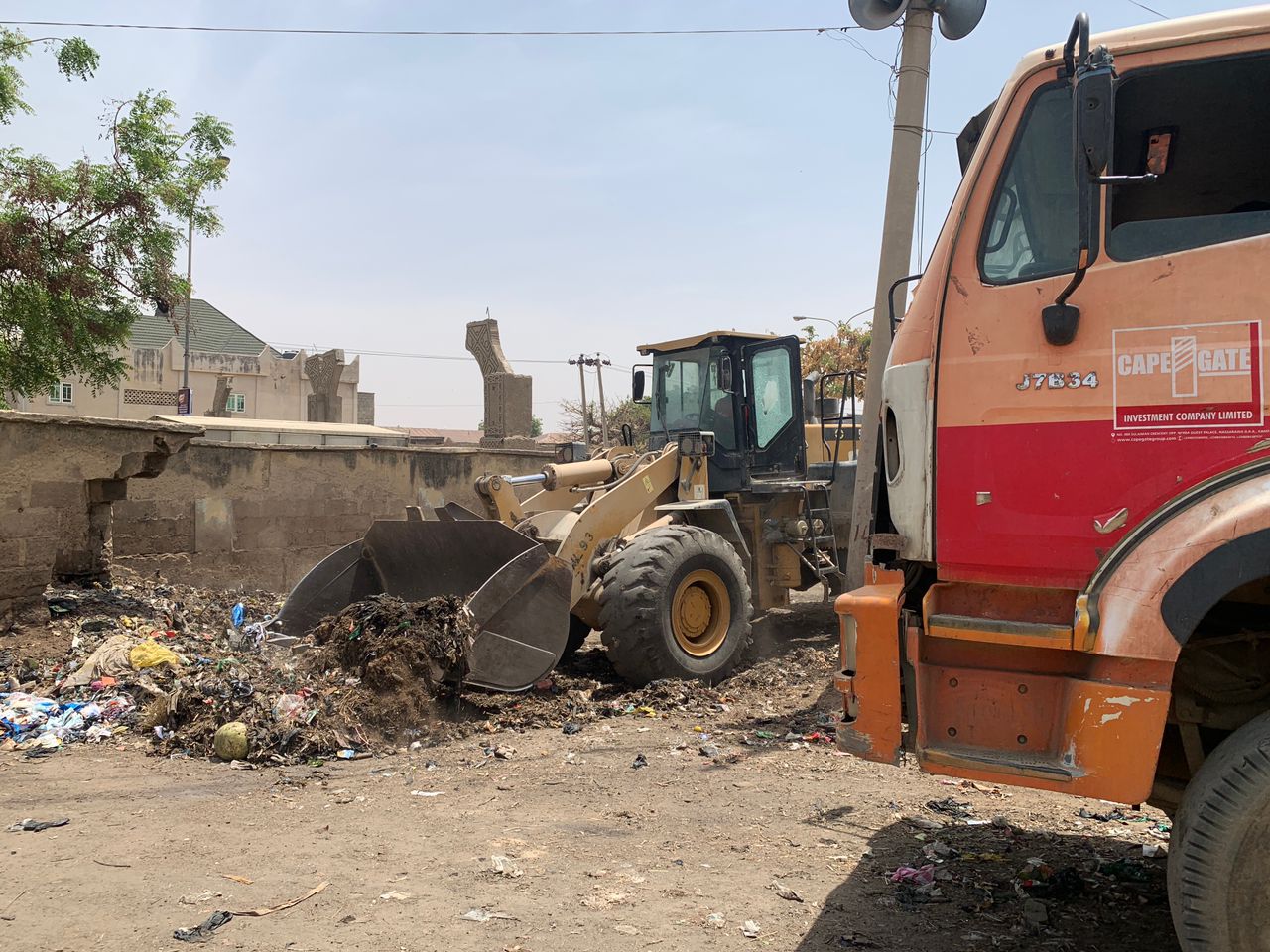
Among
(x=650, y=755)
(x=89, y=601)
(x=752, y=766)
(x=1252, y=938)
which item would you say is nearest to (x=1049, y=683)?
(x=1252, y=938)

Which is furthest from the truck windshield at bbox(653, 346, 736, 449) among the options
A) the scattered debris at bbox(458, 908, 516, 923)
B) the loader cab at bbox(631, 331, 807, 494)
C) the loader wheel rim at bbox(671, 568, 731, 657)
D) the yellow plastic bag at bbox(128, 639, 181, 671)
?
the scattered debris at bbox(458, 908, 516, 923)

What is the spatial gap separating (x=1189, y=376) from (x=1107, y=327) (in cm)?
25

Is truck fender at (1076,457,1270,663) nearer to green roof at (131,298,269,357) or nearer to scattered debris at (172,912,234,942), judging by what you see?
scattered debris at (172,912,234,942)

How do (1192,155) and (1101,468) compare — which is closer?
(1101,468)

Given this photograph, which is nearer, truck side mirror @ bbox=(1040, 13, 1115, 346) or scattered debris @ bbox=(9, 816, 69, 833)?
truck side mirror @ bbox=(1040, 13, 1115, 346)

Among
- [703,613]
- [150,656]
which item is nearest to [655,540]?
[703,613]

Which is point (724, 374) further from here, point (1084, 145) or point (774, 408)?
point (1084, 145)

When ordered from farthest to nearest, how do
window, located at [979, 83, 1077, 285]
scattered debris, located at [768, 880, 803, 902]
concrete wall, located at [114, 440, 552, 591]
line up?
concrete wall, located at [114, 440, 552, 591], scattered debris, located at [768, 880, 803, 902], window, located at [979, 83, 1077, 285]

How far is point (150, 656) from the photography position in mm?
6930

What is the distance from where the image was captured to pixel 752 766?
5555mm

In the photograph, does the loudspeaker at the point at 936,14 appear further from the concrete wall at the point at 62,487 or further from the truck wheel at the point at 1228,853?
the concrete wall at the point at 62,487

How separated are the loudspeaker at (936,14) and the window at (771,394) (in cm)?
278

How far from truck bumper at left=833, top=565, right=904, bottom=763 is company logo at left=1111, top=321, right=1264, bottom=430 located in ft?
2.95

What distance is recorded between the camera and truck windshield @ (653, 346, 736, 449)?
895 cm
